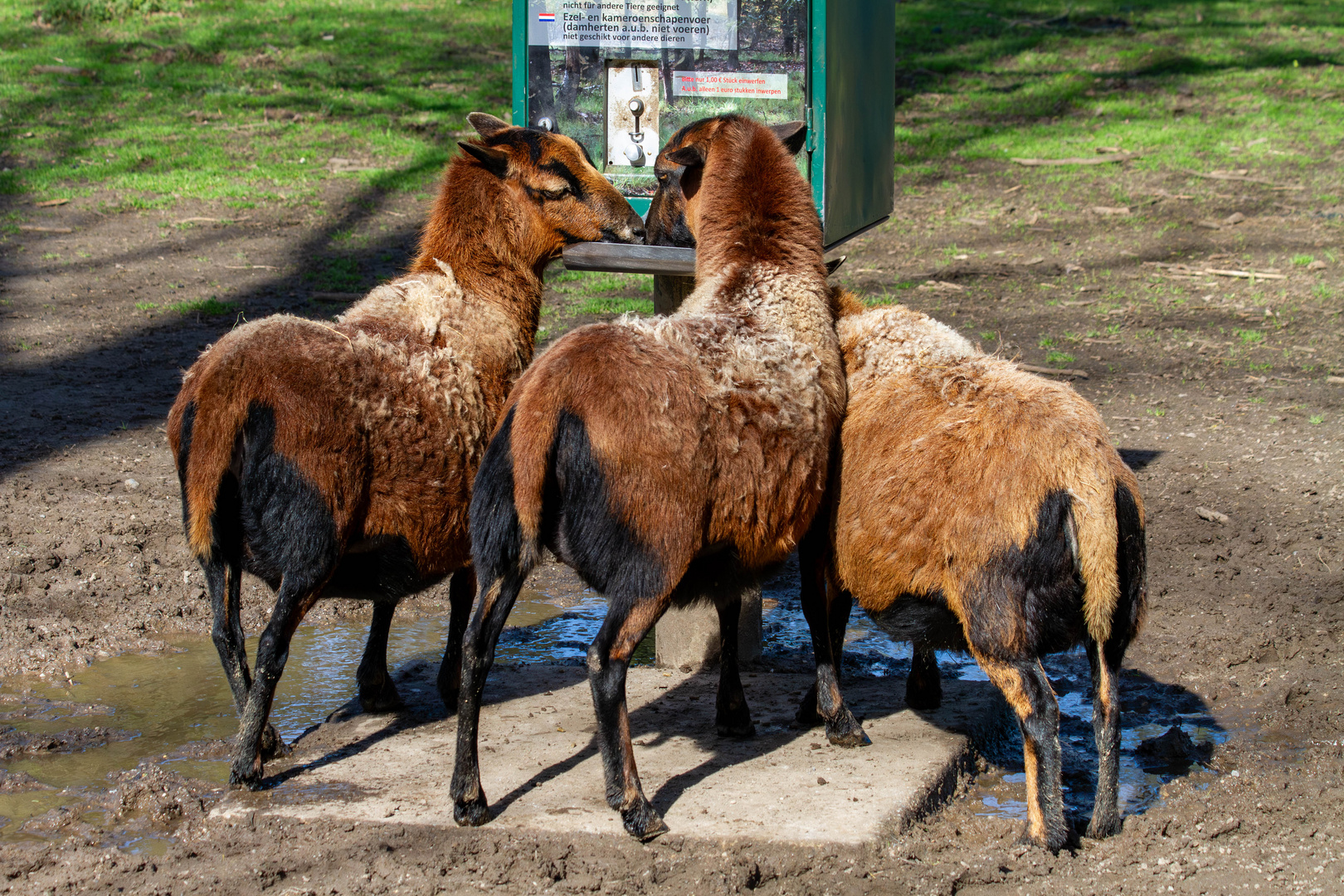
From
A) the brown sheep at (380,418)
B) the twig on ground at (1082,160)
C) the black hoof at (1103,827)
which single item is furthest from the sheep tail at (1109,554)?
the twig on ground at (1082,160)

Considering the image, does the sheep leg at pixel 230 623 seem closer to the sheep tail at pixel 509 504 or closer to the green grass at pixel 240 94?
the sheep tail at pixel 509 504

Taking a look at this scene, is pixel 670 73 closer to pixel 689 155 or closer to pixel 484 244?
pixel 689 155

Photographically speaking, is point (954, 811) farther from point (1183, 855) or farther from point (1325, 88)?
point (1325, 88)

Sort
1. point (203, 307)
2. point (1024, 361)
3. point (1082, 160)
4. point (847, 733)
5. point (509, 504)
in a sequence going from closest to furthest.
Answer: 1. point (509, 504)
2. point (847, 733)
3. point (1024, 361)
4. point (203, 307)
5. point (1082, 160)

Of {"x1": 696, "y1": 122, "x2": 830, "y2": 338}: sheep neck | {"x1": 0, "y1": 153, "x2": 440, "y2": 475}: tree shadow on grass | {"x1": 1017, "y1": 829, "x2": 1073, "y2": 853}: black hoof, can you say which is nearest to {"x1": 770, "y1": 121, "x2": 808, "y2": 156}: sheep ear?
{"x1": 696, "y1": 122, "x2": 830, "y2": 338}: sheep neck

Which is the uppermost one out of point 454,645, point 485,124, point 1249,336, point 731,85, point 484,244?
point 731,85

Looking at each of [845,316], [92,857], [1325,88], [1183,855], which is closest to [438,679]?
[92,857]

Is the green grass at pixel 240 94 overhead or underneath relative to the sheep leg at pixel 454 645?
overhead

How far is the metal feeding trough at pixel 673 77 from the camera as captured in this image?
5461 millimetres

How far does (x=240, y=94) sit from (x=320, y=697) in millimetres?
11962

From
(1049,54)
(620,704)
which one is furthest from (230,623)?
(1049,54)

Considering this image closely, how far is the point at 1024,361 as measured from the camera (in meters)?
9.36

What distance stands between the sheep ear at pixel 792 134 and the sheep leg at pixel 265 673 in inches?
101

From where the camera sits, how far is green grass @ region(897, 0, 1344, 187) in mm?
14117
